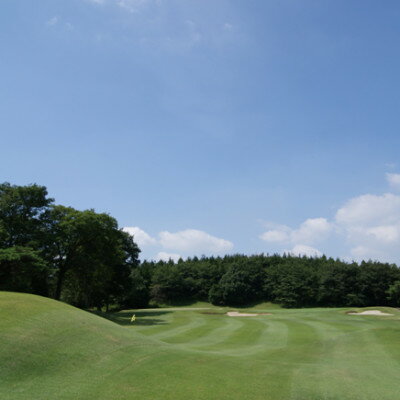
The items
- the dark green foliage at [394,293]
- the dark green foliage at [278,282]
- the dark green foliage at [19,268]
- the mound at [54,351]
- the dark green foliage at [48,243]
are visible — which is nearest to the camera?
the mound at [54,351]

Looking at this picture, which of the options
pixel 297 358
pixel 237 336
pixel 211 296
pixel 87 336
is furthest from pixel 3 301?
pixel 211 296

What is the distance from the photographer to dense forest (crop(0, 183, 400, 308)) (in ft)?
131

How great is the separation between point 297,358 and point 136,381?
32.5 feet

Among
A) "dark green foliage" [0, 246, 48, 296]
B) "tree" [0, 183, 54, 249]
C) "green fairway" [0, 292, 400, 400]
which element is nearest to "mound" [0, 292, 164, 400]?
"green fairway" [0, 292, 400, 400]

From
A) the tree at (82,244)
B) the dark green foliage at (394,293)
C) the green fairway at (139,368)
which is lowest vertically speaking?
the green fairway at (139,368)

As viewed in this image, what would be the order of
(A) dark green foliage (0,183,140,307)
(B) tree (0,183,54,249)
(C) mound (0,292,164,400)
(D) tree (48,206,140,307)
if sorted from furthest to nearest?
(D) tree (48,206,140,307), (B) tree (0,183,54,249), (A) dark green foliage (0,183,140,307), (C) mound (0,292,164,400)

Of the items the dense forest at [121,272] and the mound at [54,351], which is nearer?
the mound at [54,351]

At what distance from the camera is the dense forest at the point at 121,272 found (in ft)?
131

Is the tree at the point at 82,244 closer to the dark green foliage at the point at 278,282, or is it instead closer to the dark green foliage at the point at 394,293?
the dark green foliage at the point at 278,282

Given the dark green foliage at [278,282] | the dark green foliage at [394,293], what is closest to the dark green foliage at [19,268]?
the dark green foliage at [278,282]

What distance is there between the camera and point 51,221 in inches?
1758

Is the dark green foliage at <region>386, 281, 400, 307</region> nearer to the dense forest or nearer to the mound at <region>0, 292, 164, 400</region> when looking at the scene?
the dense forest

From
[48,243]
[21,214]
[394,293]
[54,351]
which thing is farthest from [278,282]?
[54,351]

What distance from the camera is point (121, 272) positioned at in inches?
2422
